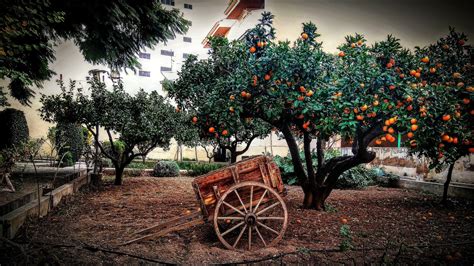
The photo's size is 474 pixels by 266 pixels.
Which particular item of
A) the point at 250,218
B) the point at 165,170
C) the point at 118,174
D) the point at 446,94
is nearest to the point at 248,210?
the point at 250,218

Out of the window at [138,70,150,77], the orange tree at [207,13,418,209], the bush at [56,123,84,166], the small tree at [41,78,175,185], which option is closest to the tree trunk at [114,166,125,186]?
the small tree at [41,78,175,185]

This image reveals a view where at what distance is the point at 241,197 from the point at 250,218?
1.15 feet

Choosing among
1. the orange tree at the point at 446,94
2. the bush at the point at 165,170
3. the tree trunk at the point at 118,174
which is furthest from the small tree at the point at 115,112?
the orange tree at the point at 446,94

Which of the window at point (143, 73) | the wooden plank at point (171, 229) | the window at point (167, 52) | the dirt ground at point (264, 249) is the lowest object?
the dirt ground at point (264, 249)

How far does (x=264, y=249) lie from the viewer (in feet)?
13.4

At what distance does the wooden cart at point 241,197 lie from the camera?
4113mm

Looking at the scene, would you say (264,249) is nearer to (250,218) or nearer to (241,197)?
(250,218)

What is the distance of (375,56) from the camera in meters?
4.90

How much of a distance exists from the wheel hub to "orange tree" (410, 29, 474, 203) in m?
2.95

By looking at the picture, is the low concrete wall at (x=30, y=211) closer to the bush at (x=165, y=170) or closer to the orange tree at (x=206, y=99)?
the orange tree at (x=206, y=99)

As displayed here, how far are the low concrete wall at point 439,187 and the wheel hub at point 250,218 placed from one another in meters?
7.45

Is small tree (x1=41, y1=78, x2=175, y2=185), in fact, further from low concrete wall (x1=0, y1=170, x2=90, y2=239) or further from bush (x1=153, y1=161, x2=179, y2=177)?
bush (x1=153, y1=161, x2=179, y2=177)

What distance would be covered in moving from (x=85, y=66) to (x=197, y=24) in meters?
13.2

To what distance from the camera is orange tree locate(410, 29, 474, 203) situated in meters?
4.38
